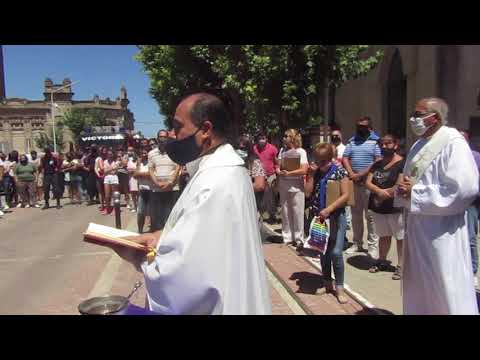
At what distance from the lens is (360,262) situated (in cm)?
621

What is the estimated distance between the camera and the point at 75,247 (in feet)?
26.1

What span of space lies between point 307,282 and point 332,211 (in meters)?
1.18

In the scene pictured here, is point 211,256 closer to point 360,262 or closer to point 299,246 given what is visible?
point 360,262

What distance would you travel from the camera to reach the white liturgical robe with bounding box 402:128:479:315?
10.6 ft

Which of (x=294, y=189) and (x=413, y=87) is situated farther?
(x=413, y=87)

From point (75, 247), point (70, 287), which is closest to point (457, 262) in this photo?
point (70, 287)

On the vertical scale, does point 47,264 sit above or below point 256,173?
below

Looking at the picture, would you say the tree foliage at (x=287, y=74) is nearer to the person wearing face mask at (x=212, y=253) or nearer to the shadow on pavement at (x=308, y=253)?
the shadow on pavement at (x=308, y=253)

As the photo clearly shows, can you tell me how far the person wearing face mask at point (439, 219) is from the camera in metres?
3.25

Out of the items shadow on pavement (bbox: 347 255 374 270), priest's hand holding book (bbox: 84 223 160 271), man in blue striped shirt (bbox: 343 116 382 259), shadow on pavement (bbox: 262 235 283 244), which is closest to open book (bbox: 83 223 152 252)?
priest's hand holding book (bbox: 84 223 160 271)

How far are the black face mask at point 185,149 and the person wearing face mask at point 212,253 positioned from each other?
18cm

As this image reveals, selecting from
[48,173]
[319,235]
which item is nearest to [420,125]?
[319,235]

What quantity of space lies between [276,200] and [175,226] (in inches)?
330

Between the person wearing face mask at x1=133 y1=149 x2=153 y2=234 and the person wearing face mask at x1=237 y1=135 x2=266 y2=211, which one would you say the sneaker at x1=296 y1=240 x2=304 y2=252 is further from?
the person wearing face mask at x1=133 y1=149 x2=153 y2=234
